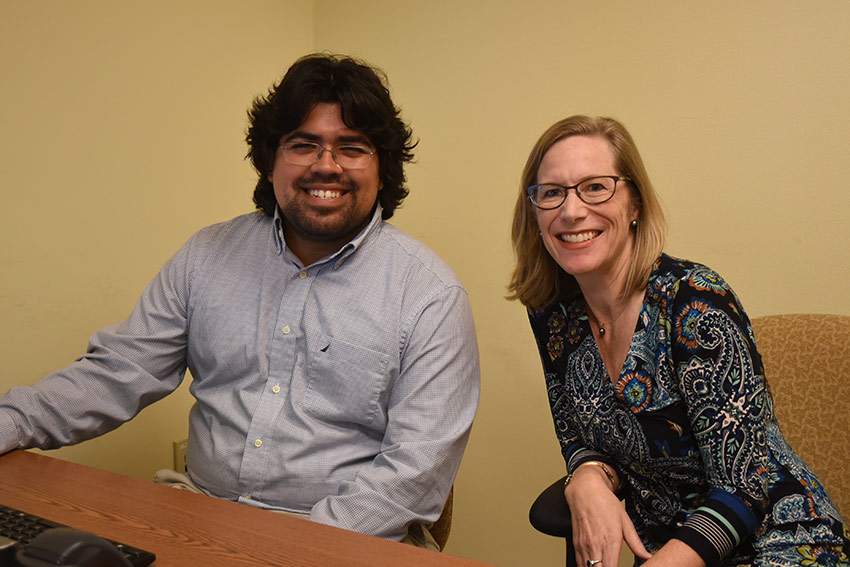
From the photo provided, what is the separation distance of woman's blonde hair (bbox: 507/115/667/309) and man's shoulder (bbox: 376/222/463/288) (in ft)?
0.52

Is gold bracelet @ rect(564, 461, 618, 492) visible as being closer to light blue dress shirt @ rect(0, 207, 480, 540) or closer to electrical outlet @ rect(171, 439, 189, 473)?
light blue dress shirt @ rect(0, 207, 480, 540)

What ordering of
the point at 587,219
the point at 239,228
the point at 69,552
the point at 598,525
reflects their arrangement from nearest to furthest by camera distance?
the point at 69,552 → the point at 598,525 → the point at 587,219 → the point at 239,228

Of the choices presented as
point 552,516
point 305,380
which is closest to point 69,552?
point 305,380

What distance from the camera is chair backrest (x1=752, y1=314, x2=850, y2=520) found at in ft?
4.83

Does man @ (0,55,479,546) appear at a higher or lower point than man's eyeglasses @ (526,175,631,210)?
lower

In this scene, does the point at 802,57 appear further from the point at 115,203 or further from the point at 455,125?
the point at 115,203

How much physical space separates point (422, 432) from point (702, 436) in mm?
513

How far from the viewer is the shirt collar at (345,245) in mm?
1568

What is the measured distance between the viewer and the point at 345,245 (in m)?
1.58

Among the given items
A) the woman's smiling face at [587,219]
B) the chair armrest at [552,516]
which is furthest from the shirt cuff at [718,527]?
the woman's smiling face at [587,219]

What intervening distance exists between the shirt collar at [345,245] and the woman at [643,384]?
329mm

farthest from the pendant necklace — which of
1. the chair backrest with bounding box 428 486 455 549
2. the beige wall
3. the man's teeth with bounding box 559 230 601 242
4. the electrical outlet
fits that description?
the electrical outlet

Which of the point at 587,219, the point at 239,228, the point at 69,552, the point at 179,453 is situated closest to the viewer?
the point at 69,552

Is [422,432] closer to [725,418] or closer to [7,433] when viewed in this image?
[725,418]
